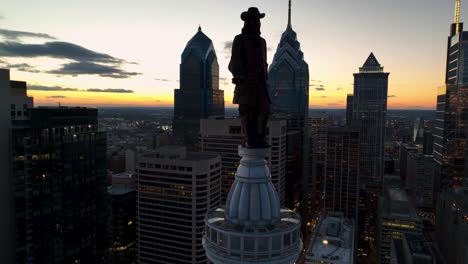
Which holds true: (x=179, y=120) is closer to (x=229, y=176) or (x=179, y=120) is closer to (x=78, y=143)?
(x=229, y=176)

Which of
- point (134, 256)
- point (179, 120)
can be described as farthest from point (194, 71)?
point (134, 256)

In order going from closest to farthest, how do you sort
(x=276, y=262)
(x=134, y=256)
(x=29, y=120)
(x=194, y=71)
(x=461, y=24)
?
1. (x=276, y=262)
2. (x=29, y=120)
3. (x=134, y=256)
4. (x=461, y=24)
5. (x=194, y=71)

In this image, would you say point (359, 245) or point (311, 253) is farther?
point (359, 245)

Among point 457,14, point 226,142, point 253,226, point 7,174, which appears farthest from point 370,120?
point 253,226

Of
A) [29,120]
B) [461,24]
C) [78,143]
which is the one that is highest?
[461,24]

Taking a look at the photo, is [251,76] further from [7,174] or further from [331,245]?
[331,245]

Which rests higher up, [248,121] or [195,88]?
[195,88]
